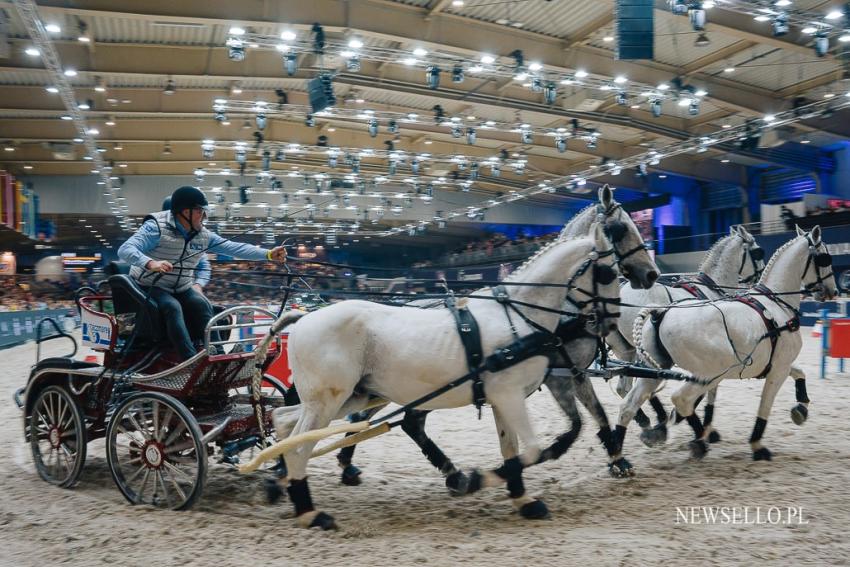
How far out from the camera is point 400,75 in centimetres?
1552

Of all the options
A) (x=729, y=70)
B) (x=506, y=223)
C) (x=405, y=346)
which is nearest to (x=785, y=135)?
(x=729, y=70)

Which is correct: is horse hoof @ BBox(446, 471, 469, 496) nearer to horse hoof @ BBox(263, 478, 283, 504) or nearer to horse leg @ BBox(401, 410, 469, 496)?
horse leg @ BBox(401, 410, 469, 496)

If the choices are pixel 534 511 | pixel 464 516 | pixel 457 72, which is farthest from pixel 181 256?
pixel 457 72

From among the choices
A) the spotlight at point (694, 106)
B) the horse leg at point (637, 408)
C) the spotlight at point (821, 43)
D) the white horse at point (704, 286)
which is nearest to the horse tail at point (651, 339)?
the horse leg at point (637, 408)

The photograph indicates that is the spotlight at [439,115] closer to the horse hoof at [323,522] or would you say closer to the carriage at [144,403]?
the carriage at [144,403]

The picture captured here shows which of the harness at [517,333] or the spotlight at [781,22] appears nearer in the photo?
the harness at [517,333]

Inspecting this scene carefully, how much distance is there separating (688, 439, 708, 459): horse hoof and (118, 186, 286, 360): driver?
3552 millimetres

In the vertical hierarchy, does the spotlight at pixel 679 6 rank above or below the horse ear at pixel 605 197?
above

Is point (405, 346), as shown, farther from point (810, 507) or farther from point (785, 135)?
point (785, 135)

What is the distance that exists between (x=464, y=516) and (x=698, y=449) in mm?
2276

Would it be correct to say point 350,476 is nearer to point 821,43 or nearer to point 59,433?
point 59,433

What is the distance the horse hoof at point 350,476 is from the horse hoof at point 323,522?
0.99m

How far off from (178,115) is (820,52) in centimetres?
1471

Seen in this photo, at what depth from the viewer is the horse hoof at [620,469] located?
15.8ft
